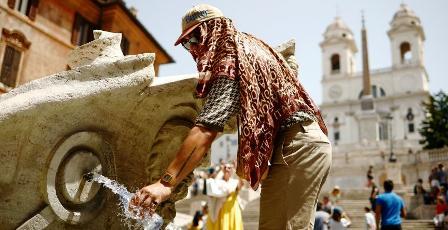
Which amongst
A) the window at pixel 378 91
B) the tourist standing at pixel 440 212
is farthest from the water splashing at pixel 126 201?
the window at pixel 378 91

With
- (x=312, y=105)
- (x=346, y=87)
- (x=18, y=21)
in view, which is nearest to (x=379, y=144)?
(x=346, y=87)

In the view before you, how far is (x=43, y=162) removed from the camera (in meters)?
2.63

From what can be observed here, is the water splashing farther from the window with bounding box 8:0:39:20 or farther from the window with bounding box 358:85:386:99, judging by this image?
the window with bounding box 358:85:386:99

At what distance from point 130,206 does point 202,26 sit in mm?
1116

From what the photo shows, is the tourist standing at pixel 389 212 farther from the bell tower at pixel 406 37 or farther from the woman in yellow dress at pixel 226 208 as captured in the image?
the bell tower at pixel 406 37

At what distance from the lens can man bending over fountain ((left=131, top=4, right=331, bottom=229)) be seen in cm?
226

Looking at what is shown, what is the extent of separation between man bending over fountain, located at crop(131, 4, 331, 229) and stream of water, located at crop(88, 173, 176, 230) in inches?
18.1

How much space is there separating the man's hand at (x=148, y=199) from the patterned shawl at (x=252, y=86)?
1.54 feet

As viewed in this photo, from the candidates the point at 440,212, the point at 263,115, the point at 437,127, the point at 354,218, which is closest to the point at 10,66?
the point at 354,218

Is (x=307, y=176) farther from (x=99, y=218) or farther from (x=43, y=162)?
(x=43, y=162)

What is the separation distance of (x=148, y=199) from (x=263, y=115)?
0.81m

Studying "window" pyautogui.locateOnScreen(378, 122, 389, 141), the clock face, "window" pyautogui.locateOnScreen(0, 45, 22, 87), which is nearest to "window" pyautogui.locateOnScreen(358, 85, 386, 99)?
the clock face

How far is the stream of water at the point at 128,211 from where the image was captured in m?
2.10

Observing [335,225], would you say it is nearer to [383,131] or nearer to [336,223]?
[336,223]
